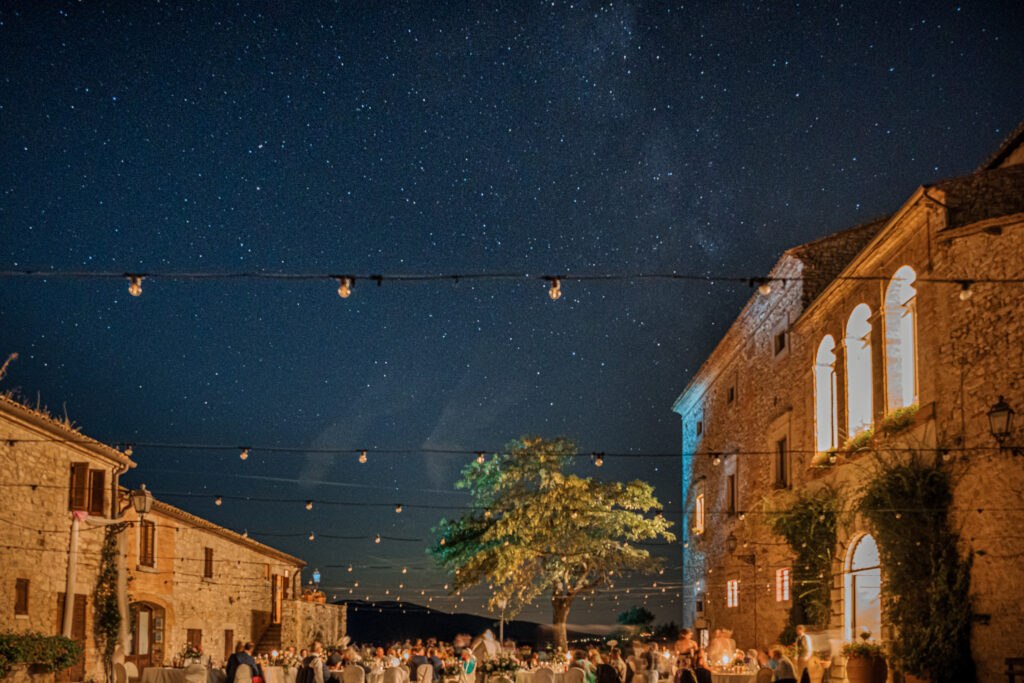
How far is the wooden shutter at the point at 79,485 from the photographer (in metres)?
22.9

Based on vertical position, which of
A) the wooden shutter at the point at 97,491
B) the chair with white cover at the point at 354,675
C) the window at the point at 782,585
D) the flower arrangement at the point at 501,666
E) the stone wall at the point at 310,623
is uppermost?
the wooden shutter at the point at 97,491

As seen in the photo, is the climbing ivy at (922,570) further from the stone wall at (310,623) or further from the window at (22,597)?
the stone wall at (310,623)

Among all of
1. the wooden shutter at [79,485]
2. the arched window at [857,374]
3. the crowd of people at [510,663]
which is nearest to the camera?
the crowd of people at [510,663]

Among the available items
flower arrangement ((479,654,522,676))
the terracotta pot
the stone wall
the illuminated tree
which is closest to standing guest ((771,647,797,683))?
the terracotta pot

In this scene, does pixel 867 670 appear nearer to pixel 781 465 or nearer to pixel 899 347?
pixel 899 347

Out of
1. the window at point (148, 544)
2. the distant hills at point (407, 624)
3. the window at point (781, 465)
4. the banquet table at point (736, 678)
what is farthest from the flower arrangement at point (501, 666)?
the distant hills at point (407, 624)

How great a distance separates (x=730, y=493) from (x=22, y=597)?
17496 mm

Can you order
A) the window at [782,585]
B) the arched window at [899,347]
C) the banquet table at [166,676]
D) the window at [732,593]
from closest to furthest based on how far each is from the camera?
the arched window at [899,347], the banquet table at [166,676], the window at [782,585], the window at [732,593]

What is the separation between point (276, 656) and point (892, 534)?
12094mm

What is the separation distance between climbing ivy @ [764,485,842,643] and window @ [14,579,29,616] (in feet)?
50.2

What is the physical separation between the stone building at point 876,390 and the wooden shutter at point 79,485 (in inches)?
613

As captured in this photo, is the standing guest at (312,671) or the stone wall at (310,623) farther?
the stone wall at (310,623)

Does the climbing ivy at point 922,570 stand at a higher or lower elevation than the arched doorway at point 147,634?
higher

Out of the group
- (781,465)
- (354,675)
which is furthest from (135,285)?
(781,465)
